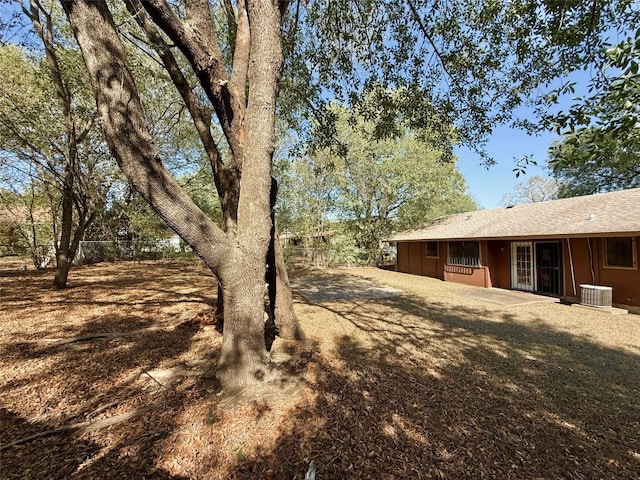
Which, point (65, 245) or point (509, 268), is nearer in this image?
point (65, 245)

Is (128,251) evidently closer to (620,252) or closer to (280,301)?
(280,301)

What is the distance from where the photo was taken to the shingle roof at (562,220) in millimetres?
7714

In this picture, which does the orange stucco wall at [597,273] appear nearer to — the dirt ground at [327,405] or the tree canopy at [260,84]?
the dirt ground at [327,405]

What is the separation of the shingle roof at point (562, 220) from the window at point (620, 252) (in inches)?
24.8

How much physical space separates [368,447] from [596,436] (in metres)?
2.18

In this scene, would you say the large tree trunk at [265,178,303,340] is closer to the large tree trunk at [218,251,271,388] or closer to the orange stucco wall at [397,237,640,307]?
the large tree trunk at [218,251,271,388]

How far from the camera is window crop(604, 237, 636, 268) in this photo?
7555 millimetres

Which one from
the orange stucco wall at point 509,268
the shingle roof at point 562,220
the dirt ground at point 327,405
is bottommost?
the dirt ground at point 327,405

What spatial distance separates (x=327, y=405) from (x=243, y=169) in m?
2.60

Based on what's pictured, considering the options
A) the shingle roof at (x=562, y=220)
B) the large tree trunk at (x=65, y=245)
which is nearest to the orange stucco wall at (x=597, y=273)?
the shingle roof at (x=562, y=220)

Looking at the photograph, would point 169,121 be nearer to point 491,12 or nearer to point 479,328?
point 491,12

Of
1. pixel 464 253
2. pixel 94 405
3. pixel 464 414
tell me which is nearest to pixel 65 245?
pixel 94 405

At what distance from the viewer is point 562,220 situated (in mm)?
9398

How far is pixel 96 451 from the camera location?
2.16 m
